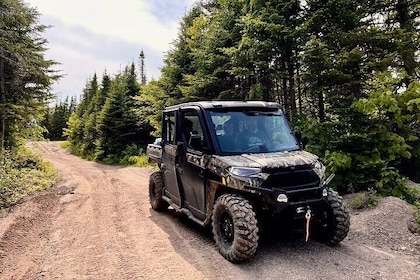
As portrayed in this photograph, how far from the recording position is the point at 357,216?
674 centimetres

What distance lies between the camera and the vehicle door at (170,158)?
6.53 m

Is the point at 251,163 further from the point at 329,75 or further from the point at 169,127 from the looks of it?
the point at 329,75

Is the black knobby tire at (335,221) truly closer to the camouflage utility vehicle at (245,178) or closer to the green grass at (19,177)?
the camouflage utility vehicle at (245,178)

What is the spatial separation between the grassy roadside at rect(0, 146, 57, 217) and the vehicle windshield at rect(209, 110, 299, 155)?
606 cm

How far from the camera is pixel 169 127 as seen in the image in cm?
698

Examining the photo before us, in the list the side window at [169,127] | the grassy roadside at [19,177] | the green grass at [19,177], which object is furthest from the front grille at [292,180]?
the green grass at [19,177]

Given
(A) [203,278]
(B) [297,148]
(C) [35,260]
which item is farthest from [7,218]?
(B) [297,148]

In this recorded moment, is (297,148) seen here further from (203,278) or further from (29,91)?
(29,91)

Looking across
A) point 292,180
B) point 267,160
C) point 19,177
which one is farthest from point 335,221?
point 19,177

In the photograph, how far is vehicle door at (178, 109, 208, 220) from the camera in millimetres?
5473

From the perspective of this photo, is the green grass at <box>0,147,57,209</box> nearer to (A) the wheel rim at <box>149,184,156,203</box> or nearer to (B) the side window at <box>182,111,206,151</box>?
(A) the wheel rim at <box>149,184,156,203</box>

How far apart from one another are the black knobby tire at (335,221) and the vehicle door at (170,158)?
9.08 feet

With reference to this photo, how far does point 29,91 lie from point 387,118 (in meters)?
17.1

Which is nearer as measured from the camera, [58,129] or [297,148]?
[297,148]
